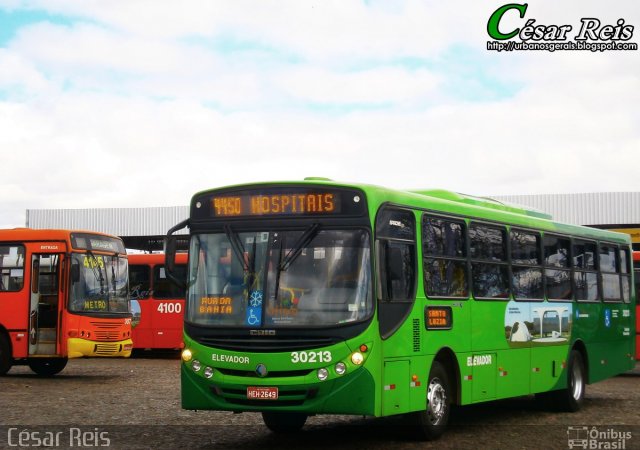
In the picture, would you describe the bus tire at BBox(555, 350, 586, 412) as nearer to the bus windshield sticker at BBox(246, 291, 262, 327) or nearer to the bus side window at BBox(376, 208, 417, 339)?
the bus side window at BBox(376, 208, 417, 339)

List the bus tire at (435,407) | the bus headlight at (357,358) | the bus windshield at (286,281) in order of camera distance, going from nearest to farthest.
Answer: the bus headlight at (357,358) → the bus windshield at (286,281) → the bus tire at (435,407)

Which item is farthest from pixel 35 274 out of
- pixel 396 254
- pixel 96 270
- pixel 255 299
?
pixel 396 254

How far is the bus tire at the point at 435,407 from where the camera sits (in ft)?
→ 41.1

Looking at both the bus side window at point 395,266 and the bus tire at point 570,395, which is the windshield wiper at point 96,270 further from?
the bus side window at point 395,266

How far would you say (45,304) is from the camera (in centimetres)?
2284

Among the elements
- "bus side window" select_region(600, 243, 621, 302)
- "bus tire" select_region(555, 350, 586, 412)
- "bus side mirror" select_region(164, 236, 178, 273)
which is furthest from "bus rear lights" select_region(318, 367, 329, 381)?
"bus side window" select_region(600, 243, 621, 302)

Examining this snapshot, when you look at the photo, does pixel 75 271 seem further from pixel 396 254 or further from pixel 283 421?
pixel 396 254

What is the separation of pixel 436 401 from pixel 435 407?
0.23ft

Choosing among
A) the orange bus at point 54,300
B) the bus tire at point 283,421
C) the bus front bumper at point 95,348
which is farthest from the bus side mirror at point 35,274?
the bus tire at point 283,421

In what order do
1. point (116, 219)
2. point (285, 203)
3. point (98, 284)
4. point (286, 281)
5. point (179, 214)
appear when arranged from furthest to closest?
point (116, 219), point (179, 214), point (98, 284), point (285, 203), point (286, 281)

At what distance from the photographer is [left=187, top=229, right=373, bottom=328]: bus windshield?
37.3ft

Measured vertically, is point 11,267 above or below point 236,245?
above

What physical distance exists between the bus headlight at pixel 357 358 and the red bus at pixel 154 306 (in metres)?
19.2

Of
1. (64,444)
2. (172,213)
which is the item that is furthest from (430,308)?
(172,213)
